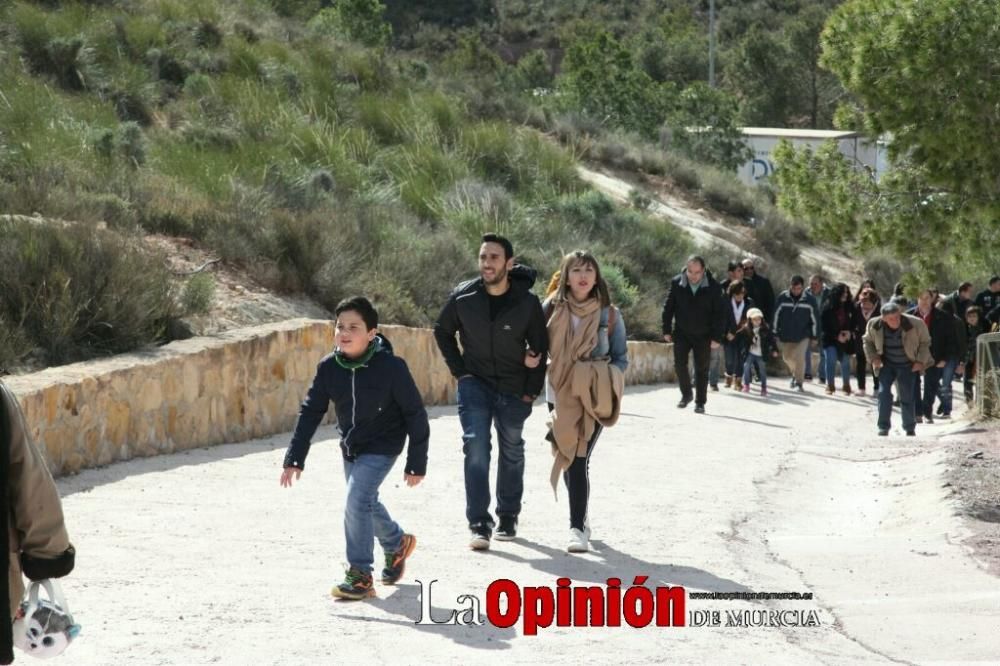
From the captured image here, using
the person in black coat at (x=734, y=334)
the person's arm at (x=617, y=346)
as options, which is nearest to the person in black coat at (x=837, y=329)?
the person in black coat at (x=734, y=334)

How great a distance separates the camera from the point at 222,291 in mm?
15867

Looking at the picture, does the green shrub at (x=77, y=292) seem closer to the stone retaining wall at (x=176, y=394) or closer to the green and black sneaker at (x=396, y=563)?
the stone retaining wall at (x=176, y=394)

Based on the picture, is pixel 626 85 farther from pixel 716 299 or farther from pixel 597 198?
pixel 716 299

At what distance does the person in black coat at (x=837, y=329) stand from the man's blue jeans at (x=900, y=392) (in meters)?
5.26

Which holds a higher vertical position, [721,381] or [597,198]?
[597,198]

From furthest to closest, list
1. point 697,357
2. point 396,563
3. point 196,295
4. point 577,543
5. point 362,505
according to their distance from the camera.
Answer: point 697,357
point 196,295
point 577,543
point 396,563
point 362,505

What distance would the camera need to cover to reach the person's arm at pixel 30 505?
466cm

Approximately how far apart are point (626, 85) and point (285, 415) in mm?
32522

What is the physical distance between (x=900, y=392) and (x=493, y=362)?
8.77 meters

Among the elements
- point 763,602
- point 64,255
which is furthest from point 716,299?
point 763,602

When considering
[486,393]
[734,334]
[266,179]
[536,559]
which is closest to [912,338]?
[734,334]

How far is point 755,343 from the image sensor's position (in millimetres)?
20672

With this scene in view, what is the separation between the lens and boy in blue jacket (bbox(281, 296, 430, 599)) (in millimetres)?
7559

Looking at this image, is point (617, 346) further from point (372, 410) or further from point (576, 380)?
point (372, 410)
